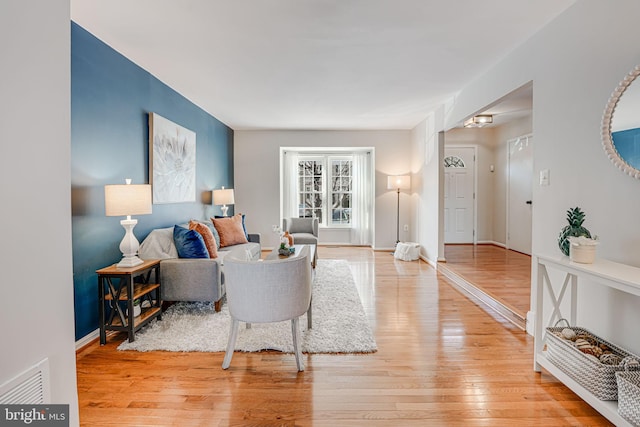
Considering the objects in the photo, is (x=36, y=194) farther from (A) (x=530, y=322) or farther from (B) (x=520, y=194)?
(B) (x=520, y=194)

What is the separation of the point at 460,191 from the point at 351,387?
19.6 ft

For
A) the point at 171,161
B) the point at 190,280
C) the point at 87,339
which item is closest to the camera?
the point at 87,339

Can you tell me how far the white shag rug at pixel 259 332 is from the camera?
2475 millimetres

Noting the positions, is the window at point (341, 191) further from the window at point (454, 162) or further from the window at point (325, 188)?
the window at point (454, 162)

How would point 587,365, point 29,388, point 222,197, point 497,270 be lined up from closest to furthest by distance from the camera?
point 29,388
point 587,365
point 497,270
point 222,197

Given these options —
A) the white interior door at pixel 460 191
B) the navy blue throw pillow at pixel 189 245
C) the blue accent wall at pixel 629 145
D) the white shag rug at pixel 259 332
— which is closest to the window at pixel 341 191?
the white interior door at pixel 460 191

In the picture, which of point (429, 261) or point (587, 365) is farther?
point (429, 261)

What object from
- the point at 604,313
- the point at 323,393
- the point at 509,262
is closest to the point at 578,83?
the point at 604,313

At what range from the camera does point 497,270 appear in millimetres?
4648

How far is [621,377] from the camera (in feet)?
5.00

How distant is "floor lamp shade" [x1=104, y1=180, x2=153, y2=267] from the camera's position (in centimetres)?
254

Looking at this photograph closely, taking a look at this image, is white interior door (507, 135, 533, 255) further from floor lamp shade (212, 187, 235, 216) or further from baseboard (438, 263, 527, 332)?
floor lamp shade (212, 187, 235, 216)

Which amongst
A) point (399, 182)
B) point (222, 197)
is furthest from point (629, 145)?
point (222, 197)

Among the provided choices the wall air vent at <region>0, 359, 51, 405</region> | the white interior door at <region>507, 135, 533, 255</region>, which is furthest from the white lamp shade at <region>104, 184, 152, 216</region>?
the white interior door at <region>507, 135, 533, 255</region>
